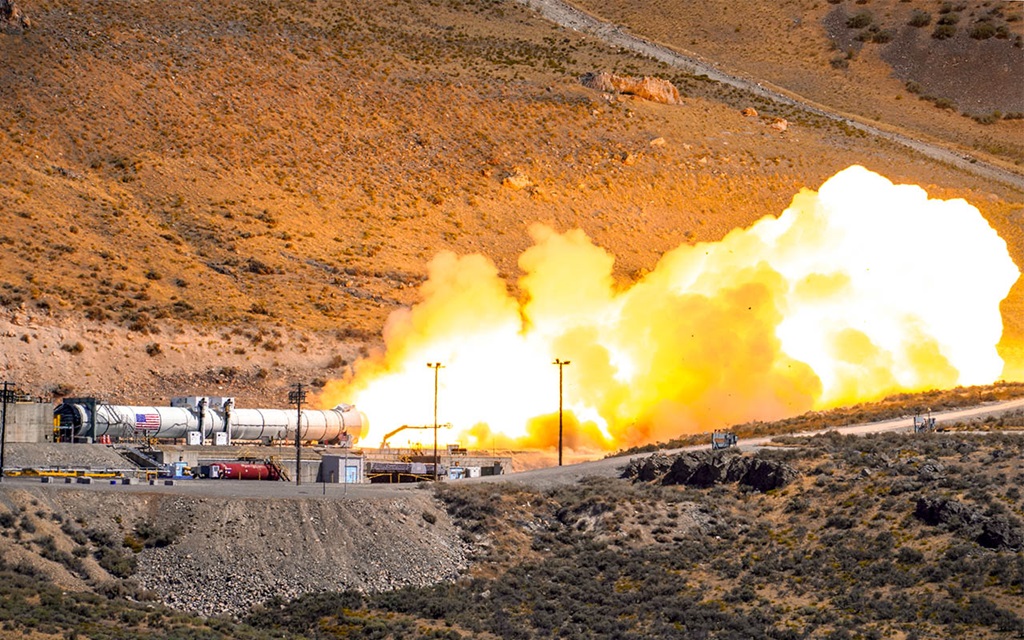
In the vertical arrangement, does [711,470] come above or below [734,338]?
below

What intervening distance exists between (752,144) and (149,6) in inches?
1974

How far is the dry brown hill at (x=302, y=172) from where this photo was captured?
99.6 m

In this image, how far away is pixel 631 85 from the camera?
146 m

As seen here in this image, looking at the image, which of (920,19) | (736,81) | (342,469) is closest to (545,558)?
(342,469)

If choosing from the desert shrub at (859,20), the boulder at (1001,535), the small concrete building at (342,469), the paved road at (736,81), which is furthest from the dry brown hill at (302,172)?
the boulder at (1001,535)

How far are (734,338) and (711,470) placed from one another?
18.3m

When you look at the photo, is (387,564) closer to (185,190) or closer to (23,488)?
(23,488)

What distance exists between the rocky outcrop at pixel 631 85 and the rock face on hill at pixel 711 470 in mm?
74357

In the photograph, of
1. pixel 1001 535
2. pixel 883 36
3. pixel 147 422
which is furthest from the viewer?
pixel 883 36

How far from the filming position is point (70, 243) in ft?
341

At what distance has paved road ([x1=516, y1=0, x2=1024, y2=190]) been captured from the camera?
150 meters

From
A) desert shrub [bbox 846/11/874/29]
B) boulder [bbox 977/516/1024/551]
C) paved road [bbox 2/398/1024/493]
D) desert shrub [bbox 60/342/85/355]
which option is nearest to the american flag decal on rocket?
paved road [bbox 2/398/1024/493]

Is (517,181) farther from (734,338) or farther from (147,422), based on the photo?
(147,422)

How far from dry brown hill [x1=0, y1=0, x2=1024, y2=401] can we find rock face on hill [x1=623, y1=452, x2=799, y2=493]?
2993 cm
